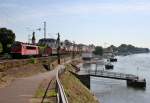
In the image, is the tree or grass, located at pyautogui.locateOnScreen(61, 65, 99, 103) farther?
the tree

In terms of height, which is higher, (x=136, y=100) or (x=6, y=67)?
(x=6, y=67)

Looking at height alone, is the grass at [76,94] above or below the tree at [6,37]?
below

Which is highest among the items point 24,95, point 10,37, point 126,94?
point 10,37

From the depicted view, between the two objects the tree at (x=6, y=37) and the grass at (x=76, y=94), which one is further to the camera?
the tree at (x=6, y=37)

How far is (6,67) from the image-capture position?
128 feet

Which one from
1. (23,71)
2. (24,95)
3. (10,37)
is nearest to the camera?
(24,95)

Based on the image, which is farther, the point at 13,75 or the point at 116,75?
the point at 116,75

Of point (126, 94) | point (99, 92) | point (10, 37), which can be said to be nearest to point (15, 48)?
point (99, 92)

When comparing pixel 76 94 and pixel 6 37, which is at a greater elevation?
pixel 6 37

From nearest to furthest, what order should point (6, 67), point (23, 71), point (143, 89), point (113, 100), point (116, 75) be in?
point (6, 67) → point (23, 71) → point (113, 100) → point (143, 89) → point (116, 75)

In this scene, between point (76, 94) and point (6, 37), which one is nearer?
point (76, 94)

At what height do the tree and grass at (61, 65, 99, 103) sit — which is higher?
the tree

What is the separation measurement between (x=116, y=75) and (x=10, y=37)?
39569 mm

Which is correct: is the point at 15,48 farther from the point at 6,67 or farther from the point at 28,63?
the point at 6,67
